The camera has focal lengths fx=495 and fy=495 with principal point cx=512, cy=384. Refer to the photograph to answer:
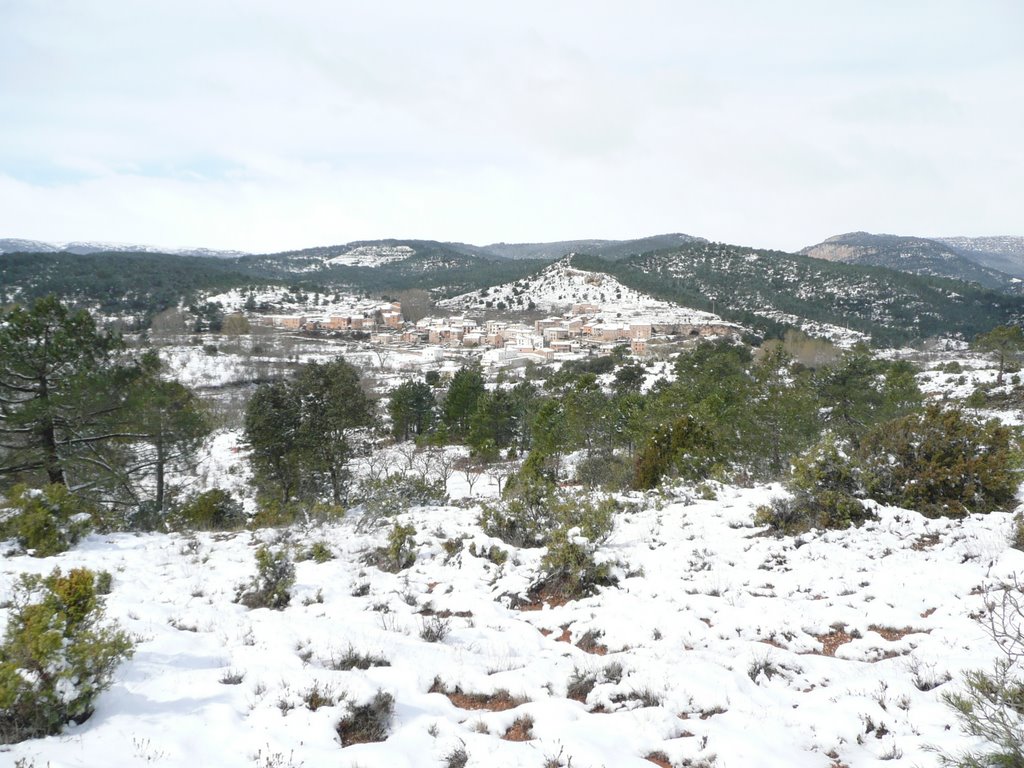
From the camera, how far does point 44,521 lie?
24.1ft

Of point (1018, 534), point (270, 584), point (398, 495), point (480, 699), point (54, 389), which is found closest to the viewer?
point (480, 699)

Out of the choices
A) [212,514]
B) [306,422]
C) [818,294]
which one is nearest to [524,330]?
[818,294]

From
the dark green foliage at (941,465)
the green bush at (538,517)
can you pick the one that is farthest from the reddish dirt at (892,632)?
the dark green foliage at (941,465)

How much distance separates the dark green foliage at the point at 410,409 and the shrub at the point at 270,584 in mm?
27426

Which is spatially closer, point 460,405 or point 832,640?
point 832,640

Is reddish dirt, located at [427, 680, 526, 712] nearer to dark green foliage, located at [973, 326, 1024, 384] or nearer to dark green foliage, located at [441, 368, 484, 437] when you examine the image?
dark green foliage, located at [441, 368, 484, 437]

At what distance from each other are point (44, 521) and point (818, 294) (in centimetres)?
12633

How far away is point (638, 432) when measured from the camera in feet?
65.9

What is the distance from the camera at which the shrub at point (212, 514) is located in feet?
35.7

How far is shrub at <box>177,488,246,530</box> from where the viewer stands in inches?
429

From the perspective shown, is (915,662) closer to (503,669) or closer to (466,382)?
(503,669)

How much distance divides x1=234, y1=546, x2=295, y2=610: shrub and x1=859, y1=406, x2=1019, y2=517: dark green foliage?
8.69m

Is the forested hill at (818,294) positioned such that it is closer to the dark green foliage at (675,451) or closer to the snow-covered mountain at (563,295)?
the snow-covered mountain at (563,295)

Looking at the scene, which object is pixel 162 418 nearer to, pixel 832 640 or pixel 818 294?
pixel 832 640
